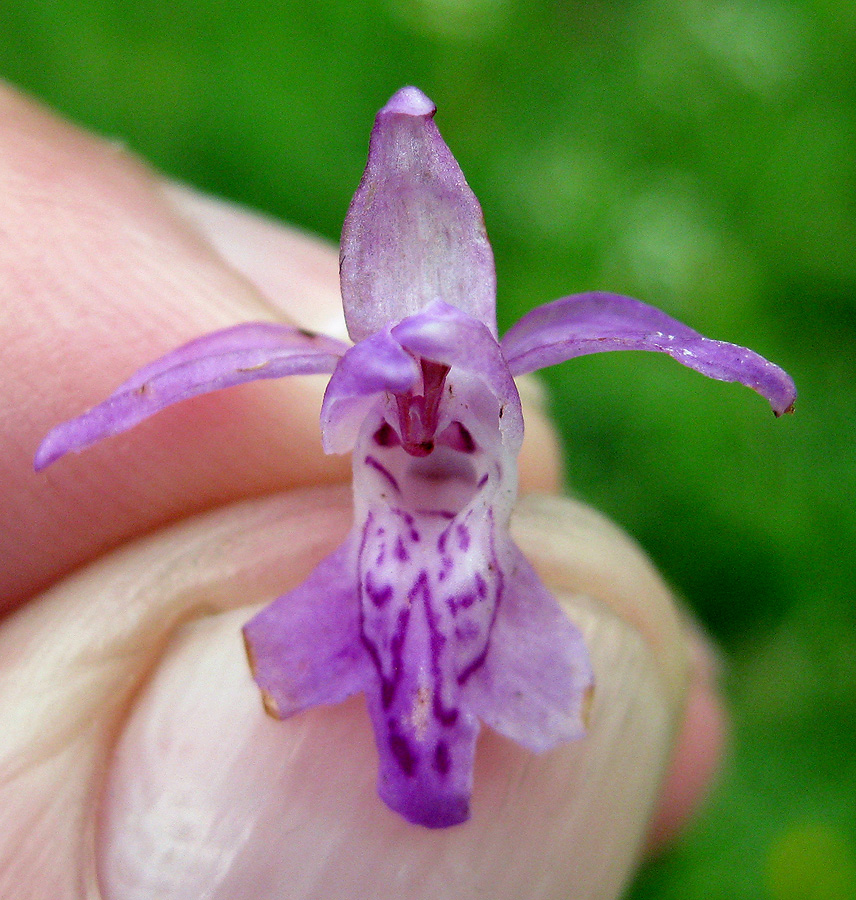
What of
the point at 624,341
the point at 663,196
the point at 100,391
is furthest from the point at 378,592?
the point at 663,196

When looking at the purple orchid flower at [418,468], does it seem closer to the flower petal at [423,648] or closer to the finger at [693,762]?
the flower petal at [423,648]

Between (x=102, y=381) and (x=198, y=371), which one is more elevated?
(x=198, y=371)

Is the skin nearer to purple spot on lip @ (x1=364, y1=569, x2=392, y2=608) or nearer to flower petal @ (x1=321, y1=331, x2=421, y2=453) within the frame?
purple spot on lip @ (x1=364, y1=569, x2=392, y2=608)

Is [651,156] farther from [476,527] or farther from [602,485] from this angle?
[476,527]

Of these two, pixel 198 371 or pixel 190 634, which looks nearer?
pixel 198 371

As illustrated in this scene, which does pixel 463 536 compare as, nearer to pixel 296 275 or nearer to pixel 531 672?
pixel 531 672

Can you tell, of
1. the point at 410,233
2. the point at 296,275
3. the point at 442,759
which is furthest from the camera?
the point at 296,275

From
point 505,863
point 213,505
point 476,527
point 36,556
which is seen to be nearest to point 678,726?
point 505,863

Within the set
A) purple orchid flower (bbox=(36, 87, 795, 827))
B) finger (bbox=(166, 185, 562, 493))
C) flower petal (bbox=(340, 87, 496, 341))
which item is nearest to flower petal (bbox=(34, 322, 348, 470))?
purple orchid flower (bbox=(36, 87, 795, 827))
